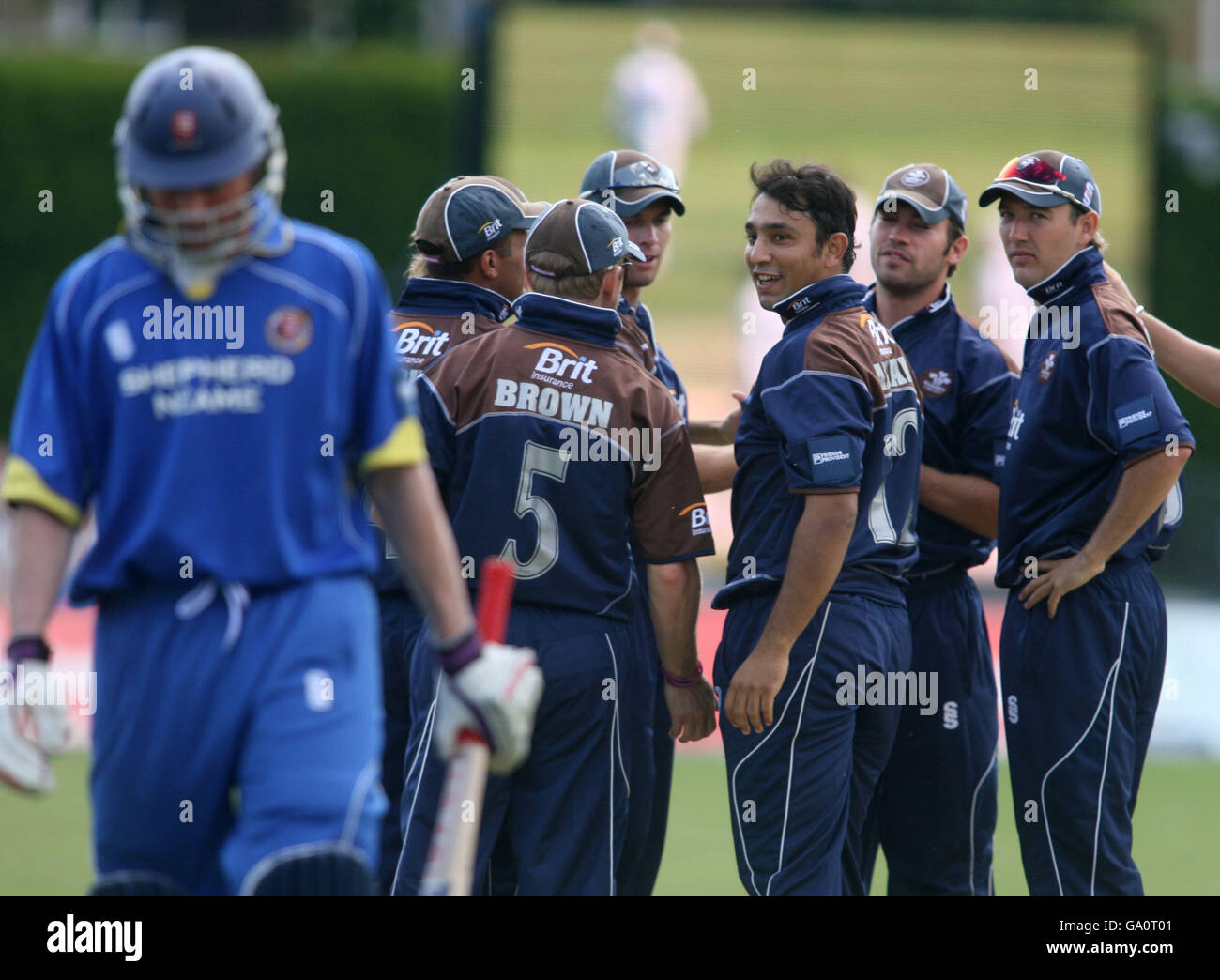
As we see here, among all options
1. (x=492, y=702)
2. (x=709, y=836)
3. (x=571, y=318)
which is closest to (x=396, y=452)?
(x=492, y=702)

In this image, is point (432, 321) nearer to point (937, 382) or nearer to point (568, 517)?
point (568, 517)

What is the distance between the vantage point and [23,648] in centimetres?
321

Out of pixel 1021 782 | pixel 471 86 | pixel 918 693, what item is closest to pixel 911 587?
pixel 918 693

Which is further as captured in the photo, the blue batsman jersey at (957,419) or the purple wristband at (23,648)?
the blue batsman jersey at (957,419)

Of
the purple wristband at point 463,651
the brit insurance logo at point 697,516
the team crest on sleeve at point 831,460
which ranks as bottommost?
the purple wristband at point 463,651

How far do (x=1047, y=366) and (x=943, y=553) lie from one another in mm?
843

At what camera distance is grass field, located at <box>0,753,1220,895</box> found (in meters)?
7.13

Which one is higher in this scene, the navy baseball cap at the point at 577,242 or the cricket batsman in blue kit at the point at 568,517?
the navy baseball cap at the point at 577,242

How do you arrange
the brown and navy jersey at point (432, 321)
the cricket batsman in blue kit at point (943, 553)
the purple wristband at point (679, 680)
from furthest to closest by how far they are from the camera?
1. the cricket batsman in blue kit at point (943, 553)
2. the brown and navy jersey at point (432, 321)
3. the purple wristband at point (679, 680)

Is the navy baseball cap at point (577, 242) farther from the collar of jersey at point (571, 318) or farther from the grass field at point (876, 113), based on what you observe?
the grass field at point (876, 113)

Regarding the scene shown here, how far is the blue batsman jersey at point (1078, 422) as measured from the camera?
489cm

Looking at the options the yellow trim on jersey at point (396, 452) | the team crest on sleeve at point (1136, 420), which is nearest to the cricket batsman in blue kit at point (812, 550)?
the team crest on sleeve at point (1136, 420)

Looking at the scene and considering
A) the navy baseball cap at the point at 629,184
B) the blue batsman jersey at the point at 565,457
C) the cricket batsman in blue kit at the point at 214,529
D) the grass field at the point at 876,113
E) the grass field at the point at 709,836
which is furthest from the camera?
the grass field at the point at 876,113
